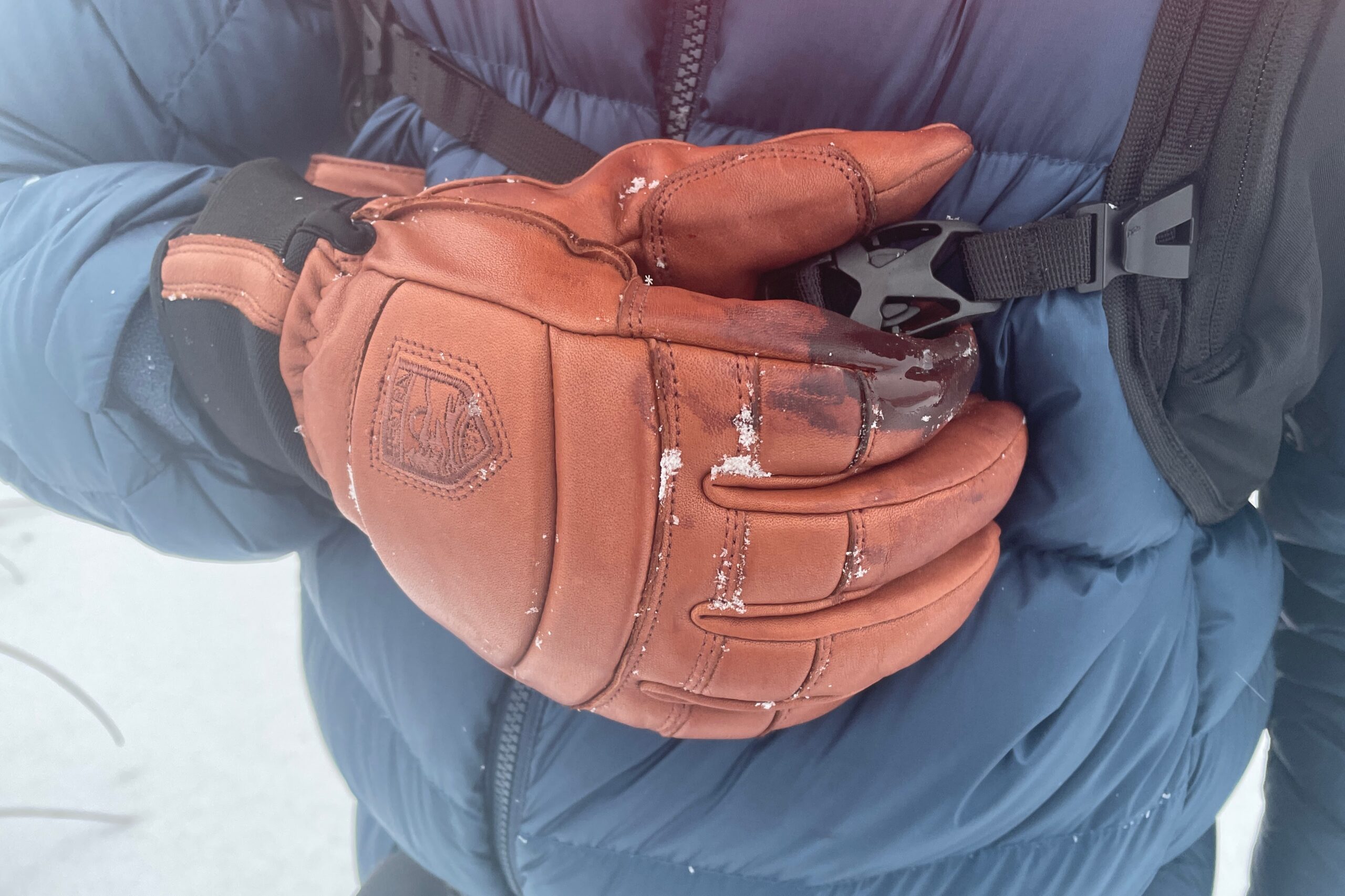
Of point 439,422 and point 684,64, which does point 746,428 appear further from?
point 684,64

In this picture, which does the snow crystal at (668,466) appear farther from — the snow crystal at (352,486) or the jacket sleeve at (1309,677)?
the jacket sleeve at (1309,677)

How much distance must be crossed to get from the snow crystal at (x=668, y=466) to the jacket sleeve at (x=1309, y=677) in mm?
601

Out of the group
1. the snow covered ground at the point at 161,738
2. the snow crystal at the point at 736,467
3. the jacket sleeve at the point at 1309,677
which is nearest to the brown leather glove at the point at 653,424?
the snow crystal at the point at 736,467

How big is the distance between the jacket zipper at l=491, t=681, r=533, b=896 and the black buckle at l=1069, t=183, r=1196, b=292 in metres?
0.61

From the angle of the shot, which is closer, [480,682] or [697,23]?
[697,23]

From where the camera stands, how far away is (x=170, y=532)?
766 mm

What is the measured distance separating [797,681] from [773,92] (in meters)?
0.43

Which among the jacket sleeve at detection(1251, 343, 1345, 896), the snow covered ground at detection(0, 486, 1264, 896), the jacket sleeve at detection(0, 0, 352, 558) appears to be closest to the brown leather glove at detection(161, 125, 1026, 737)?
the jacket sleeve at detection(0, 0, 352, 558)

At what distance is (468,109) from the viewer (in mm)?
606

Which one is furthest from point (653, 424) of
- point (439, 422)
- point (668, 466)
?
point (439, 422)

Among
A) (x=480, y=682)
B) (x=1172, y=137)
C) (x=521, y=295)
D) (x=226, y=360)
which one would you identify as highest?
(x=1172, y=137)

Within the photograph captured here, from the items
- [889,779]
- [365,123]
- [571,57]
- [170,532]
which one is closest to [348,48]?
[365,123]

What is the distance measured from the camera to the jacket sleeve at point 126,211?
642 mm

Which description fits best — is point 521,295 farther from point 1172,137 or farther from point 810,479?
point 1172,137
